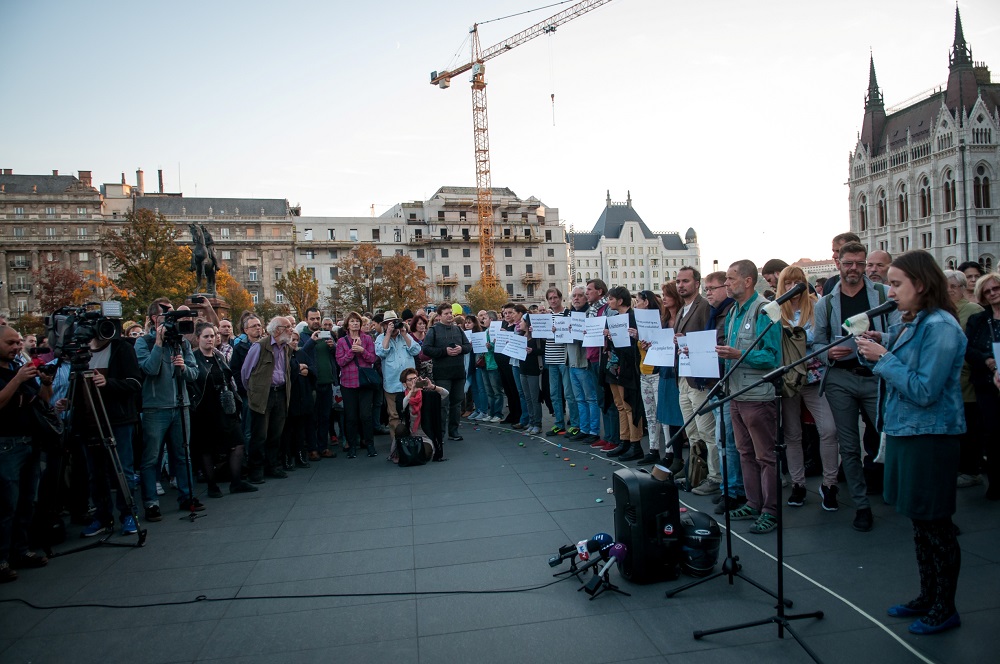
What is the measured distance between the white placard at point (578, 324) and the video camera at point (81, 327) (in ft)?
19.0

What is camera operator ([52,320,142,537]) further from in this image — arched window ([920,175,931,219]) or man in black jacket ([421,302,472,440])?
arched window ([920,175,931,219])

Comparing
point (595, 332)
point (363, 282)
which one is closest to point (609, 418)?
point (595, 332)

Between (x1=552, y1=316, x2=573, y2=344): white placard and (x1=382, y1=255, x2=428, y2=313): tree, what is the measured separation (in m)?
53.3

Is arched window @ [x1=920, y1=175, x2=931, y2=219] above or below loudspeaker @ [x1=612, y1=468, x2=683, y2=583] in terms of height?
above

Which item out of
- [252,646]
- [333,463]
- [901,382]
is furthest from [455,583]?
[333,463]

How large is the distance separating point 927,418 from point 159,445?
695 centimetres

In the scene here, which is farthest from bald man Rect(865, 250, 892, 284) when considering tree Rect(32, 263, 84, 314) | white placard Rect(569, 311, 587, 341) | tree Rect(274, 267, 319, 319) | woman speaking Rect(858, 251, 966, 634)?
tree Rect(274, 267, 319, 319)

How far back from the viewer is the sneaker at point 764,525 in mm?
5223

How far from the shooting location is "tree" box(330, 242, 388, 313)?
6319 cm

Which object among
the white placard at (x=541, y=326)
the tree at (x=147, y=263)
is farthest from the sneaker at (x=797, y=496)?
the tree at (x=147, y=263)

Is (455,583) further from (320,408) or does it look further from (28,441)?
(320,408)

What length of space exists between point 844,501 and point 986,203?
4240 inches

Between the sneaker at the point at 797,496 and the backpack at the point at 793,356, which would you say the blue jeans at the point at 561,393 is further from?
the backpack at the point at 793,356

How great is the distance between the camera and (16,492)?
533 cm
